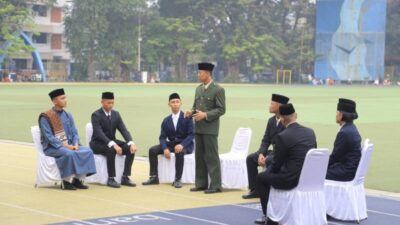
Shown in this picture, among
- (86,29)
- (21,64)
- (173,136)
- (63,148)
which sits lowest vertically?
(63,148)

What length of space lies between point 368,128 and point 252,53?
67768mm

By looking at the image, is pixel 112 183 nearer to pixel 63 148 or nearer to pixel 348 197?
pixel 63 148

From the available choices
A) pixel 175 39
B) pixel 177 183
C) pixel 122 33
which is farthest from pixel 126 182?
pixel 175 39

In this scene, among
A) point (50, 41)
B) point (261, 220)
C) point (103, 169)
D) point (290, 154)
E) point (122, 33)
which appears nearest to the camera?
point (290, 154)

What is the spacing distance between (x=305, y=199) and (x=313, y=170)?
34 centimetres

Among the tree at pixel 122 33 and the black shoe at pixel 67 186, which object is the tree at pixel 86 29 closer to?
the tree at pixel 122 33

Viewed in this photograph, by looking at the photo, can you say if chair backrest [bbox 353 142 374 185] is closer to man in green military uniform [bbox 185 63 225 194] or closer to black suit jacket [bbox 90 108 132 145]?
man in green military uniform [bbox 185 63 225 194]

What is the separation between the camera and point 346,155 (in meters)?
9.91

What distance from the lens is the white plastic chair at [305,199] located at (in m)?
8.77

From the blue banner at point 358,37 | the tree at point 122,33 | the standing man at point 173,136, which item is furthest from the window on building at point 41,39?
the standing man at point 173,136

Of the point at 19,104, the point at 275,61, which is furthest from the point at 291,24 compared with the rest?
the point at 19,104

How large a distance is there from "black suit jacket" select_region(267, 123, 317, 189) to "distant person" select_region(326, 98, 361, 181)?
1105mm

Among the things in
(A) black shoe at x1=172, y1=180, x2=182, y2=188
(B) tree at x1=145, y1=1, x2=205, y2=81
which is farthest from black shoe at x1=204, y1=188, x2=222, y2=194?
(B) tree at x1=145, y1=1, x2=205, y2=81

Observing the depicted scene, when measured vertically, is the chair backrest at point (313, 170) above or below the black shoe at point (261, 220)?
above
